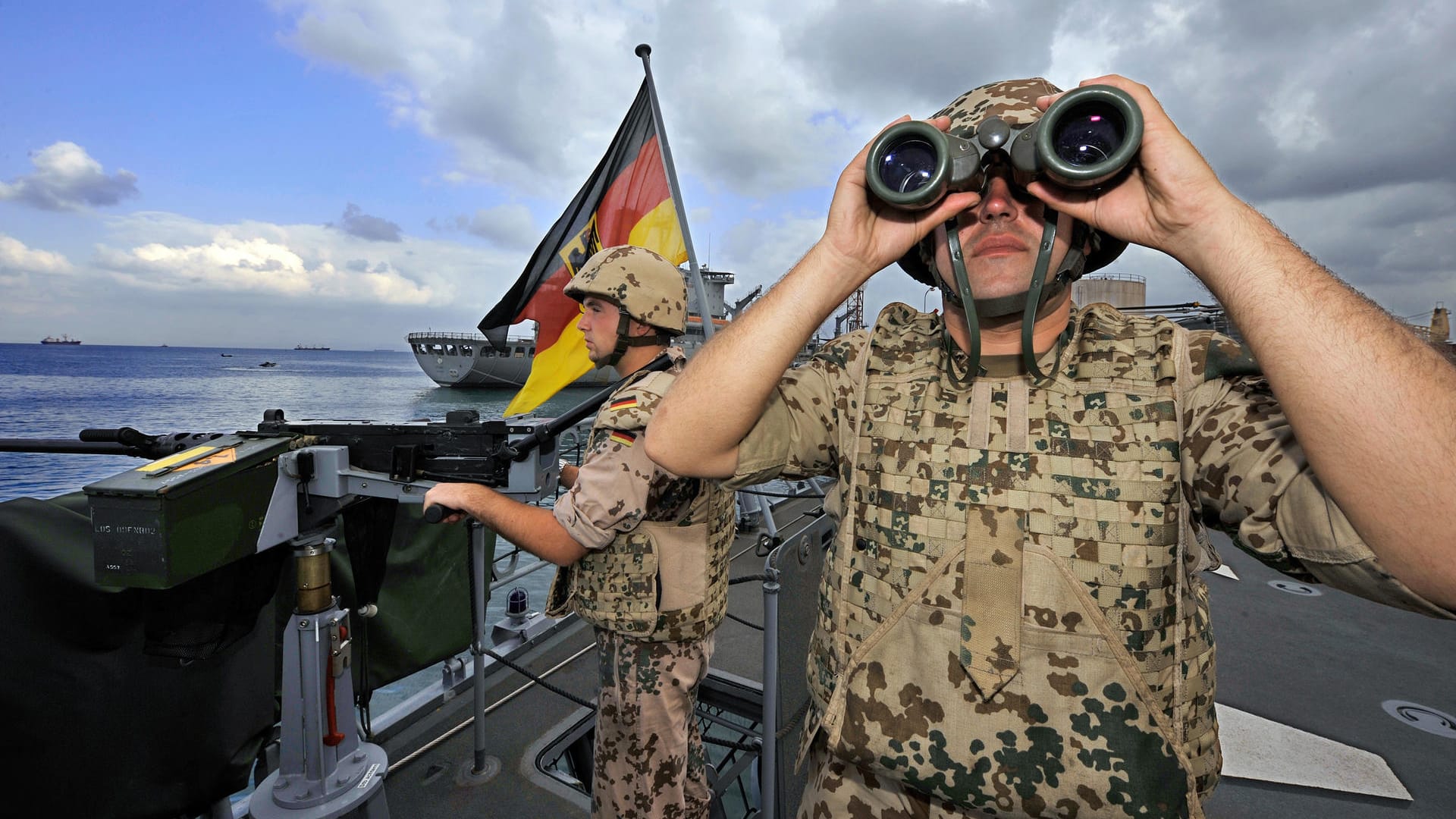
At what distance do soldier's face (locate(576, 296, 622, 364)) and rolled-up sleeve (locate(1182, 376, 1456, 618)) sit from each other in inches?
82.0

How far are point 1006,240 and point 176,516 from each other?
2.25 m

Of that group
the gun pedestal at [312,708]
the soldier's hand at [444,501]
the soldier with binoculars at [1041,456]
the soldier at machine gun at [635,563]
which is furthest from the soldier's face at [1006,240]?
the gun pedestal at [312,708]

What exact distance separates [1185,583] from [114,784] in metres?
3.33

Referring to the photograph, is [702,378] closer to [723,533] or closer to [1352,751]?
[723,533]

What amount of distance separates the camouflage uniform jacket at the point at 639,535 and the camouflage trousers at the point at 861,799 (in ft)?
3.42

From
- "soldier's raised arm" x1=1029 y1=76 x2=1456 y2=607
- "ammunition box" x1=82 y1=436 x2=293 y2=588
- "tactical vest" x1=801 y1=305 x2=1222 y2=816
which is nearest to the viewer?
"soldier's raised arm" x1=1029 y1=76 x2=1456 y2=607

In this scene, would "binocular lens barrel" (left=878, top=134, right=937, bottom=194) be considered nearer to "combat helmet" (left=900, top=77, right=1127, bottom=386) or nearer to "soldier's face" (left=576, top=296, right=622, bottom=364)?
"combat helmet" (left=900, top=77, right=1127, bottom=386)

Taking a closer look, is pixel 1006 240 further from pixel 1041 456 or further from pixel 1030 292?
pixel 1041 456

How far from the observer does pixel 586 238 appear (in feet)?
18.6

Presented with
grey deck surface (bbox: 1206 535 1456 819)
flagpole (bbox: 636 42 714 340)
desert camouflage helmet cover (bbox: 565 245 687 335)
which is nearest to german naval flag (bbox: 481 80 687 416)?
flagpole (bbox: 636 42 714 340)

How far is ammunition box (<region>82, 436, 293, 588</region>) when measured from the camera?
5.86ft

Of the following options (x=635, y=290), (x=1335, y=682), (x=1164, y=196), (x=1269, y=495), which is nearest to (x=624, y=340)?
(x=635, y=290)

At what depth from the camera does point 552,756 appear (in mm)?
3559

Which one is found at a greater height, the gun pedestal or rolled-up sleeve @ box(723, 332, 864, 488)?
rolled-up sleeve @ box(723, 332, 864, 488)
